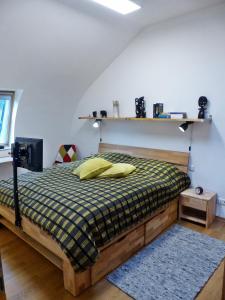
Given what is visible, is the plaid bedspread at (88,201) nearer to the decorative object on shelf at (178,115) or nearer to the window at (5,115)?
the decorative object on shelf at (178,115)

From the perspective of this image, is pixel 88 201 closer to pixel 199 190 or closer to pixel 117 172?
pixel 117 172

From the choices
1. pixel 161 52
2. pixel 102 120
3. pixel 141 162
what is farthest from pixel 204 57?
pixel 102 120

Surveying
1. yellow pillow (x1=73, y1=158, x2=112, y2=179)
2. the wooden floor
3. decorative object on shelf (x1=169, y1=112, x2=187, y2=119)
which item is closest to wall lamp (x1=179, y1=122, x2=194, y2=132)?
decorative object on shelf (x1=169, y1=112, x2=187, y2=119)

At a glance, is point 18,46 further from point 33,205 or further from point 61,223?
point 61,223

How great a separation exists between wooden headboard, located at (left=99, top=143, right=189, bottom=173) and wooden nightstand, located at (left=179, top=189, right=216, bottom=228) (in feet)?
1.32

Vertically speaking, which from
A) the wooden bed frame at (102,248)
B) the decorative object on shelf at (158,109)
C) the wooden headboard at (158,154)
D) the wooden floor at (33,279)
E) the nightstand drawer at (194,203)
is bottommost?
the wooden floor at (33,279)

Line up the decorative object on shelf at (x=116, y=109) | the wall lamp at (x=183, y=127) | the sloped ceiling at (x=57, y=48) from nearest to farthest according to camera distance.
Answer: the sloped ceiling at (x=57, y=48) → the wall lamp at (x=183, y=127) → the decorative object on shelf at (x=116, y=109)

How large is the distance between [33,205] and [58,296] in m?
0.77

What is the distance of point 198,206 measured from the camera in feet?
9.08

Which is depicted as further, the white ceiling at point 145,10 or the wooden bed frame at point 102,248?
the white ceiling at point 145,10

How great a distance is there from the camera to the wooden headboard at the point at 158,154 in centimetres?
316

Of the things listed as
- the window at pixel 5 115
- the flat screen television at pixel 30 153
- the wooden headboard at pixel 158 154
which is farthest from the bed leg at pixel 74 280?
the window at pixel 5 115

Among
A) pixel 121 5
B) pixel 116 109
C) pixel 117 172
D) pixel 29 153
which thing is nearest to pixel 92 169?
pixel 117 172

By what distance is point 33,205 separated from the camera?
6.93 feet
